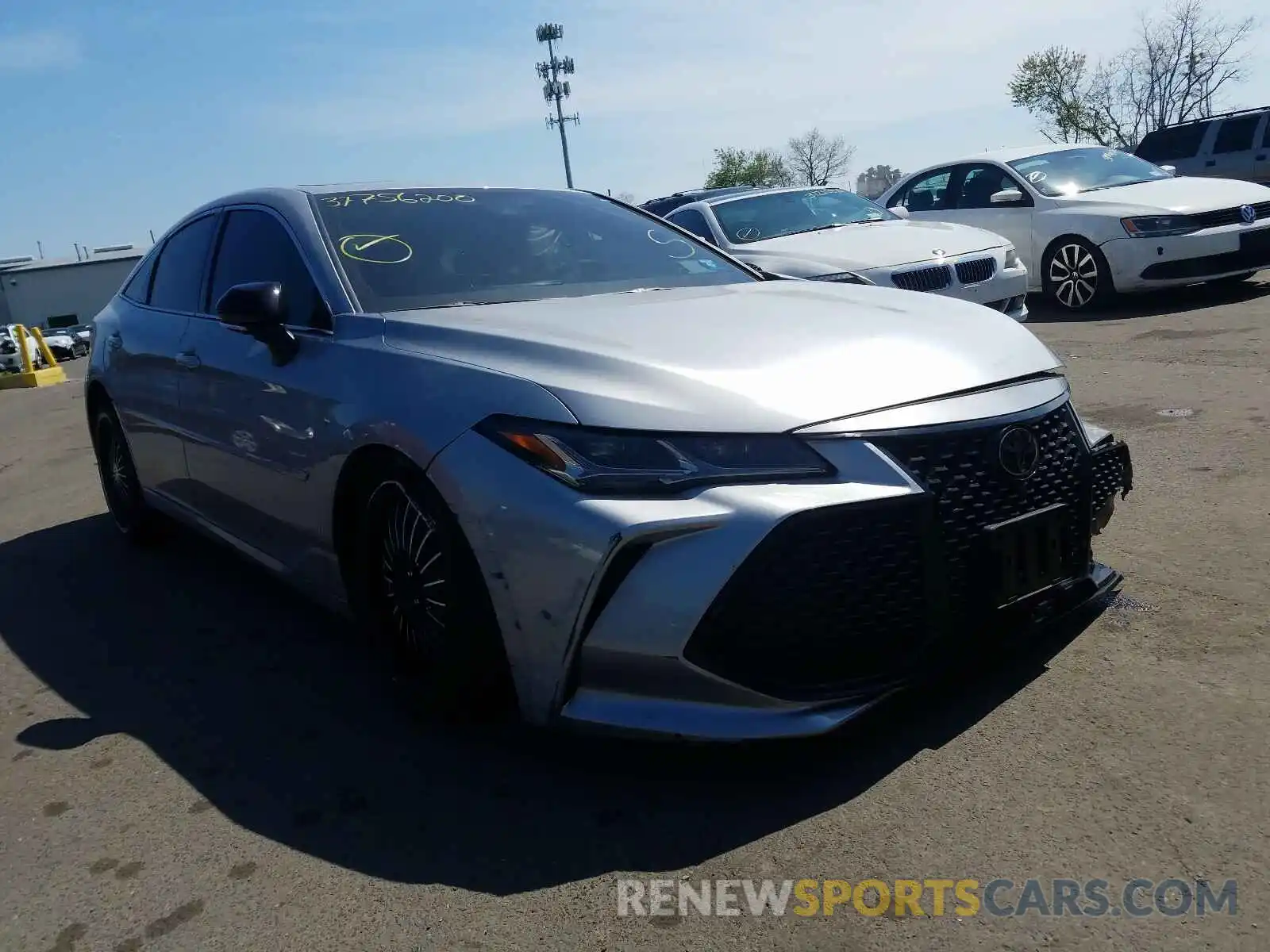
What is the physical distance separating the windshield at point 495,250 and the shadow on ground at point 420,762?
1.25m

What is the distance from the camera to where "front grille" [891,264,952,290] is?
311 inches

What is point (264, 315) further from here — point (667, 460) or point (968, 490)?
point (968, 490)

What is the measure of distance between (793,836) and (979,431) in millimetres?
1000

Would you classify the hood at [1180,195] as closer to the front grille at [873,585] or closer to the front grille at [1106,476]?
the front grille at [1106,476]

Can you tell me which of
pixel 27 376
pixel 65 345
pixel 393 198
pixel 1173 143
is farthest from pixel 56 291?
pixel 393 198

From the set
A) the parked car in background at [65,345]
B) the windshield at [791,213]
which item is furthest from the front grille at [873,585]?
the parked car in background at [65,345]

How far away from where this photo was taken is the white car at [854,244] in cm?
798

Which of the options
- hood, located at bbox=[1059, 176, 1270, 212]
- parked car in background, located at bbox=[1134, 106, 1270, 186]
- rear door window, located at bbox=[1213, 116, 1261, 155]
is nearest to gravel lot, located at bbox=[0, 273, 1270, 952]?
hood, located at bbox=[1059, 176, 1270, 212]

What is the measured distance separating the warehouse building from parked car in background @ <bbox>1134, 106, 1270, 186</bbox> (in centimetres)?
5678

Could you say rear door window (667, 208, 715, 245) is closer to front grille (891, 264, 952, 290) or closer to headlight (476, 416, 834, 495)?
front grille (891, 264, 952, 290)

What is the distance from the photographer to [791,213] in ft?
31.4

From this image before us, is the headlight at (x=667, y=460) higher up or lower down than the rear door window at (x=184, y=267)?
lower down

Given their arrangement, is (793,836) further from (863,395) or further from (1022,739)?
(863,395)

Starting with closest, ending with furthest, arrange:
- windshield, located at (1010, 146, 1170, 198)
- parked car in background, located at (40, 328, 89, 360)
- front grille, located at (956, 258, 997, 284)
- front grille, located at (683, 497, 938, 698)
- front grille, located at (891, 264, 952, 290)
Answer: front grille, located at (683, 497, 938, 698)
front grille, located at (891, 264, 952, 290)
front grille, located at (956, 258, 997, 284)
windshield, located at (1010, 146, 1170, 198)
parked car in background, located at (40, 328, 89, 360)
